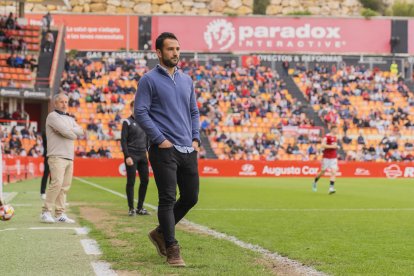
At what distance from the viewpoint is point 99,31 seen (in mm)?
62562

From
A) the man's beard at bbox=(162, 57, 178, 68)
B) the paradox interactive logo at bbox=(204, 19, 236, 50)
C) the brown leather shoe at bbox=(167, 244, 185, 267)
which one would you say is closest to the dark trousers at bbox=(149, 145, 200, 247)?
the brown leather shoe at bbox=(167, 244, 185, 267)

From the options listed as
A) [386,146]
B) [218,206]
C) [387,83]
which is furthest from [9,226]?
[387,83]

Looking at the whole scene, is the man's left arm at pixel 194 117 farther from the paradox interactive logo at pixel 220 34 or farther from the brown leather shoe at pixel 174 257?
the paradox interactive logo at pixel 220 34

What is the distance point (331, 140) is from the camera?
24297mm

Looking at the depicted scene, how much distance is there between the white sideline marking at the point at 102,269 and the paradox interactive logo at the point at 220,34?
5686 centimetres

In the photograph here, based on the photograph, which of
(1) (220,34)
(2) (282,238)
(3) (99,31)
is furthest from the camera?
(1) (220,34)

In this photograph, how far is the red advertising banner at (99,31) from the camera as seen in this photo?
6219 centimetres

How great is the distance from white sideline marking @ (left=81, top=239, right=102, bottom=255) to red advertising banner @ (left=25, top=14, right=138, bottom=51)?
5363 cm

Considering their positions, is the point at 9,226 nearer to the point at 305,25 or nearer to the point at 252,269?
the point at 252,269

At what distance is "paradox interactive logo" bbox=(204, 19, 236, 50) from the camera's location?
209 feet

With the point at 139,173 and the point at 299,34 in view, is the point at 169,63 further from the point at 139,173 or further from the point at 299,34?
the point at 299,34

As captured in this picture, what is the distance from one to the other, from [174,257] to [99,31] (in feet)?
186

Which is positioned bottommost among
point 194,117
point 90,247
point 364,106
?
point 90,247

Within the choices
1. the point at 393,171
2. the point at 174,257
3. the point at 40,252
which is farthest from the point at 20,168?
the point at 174,257
